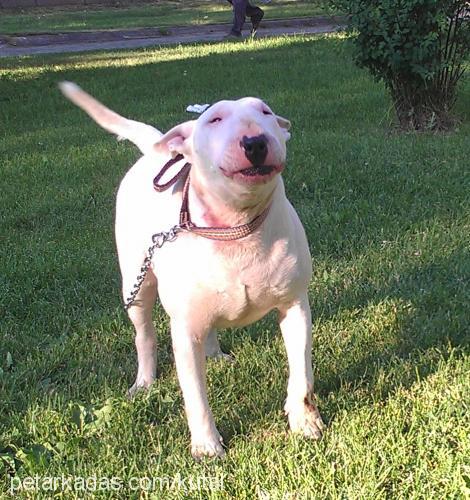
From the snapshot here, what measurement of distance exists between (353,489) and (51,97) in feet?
27.3

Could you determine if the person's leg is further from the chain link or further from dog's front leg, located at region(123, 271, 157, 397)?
the chain link

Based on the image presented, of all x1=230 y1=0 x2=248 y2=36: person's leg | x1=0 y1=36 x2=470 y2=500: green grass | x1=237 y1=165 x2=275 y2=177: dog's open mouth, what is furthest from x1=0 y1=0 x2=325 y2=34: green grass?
x1=237 y1=165 x2=275 y2=177: dog's open mouth

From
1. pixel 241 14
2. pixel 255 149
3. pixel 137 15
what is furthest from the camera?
pixel 137 15

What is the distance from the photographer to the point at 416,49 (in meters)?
6.61

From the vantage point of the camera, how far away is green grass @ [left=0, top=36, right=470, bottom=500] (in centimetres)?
268

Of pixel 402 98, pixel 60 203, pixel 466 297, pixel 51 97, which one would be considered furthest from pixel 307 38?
pixel 466 297

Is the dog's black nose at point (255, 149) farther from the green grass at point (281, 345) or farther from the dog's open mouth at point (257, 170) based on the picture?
the green grass at point (281, 345)

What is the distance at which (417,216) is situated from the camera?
4871 millimetres

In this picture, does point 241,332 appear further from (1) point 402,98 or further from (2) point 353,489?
(1) point 402,98

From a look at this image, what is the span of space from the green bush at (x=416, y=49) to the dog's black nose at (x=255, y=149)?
4.79 metres

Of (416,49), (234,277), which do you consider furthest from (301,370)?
(416,49)

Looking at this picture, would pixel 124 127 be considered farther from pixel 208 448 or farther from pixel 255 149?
pixel 208 448

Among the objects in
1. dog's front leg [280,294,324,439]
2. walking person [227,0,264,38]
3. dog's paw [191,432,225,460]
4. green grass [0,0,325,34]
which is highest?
dog's front leg [280,294,324,439]

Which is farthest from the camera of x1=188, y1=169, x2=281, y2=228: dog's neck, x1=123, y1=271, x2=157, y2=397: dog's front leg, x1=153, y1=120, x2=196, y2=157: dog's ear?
x1=123, y1=271, x2=157, y2=397: dog's front leg
